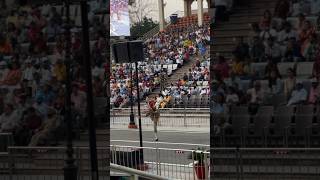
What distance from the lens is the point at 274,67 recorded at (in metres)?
7.74

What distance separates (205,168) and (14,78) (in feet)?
12.1

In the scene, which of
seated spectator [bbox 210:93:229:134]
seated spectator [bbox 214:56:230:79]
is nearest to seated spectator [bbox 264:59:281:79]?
seated spectator [bbox 214:56:230:79]

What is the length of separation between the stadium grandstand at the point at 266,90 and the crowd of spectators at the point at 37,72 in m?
1.85

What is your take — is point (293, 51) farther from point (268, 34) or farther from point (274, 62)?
point (268, 34)

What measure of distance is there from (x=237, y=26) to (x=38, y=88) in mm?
3285

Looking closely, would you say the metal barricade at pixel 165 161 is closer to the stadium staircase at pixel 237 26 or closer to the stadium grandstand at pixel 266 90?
the stadium grandstand at pixel 266 90

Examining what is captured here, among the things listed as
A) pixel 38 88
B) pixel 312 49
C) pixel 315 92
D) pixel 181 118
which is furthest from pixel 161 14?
pixel 315 92

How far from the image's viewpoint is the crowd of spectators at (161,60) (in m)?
29.1

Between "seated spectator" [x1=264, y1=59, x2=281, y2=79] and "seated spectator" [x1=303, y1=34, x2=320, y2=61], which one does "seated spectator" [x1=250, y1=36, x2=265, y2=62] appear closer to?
"seated spectator" [x1=264, y1=59, x2=281, y2=79]

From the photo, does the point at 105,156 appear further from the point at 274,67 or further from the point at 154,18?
the point at 154,18

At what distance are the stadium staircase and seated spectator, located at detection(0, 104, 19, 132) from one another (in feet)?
11.3

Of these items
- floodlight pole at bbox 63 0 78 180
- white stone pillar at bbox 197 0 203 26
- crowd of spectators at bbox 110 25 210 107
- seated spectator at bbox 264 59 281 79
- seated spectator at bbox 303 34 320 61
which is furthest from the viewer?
white stone pillar at bbox 197 0 203 26

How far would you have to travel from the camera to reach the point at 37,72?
894 cm

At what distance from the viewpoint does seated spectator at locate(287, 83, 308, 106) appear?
7516mm
